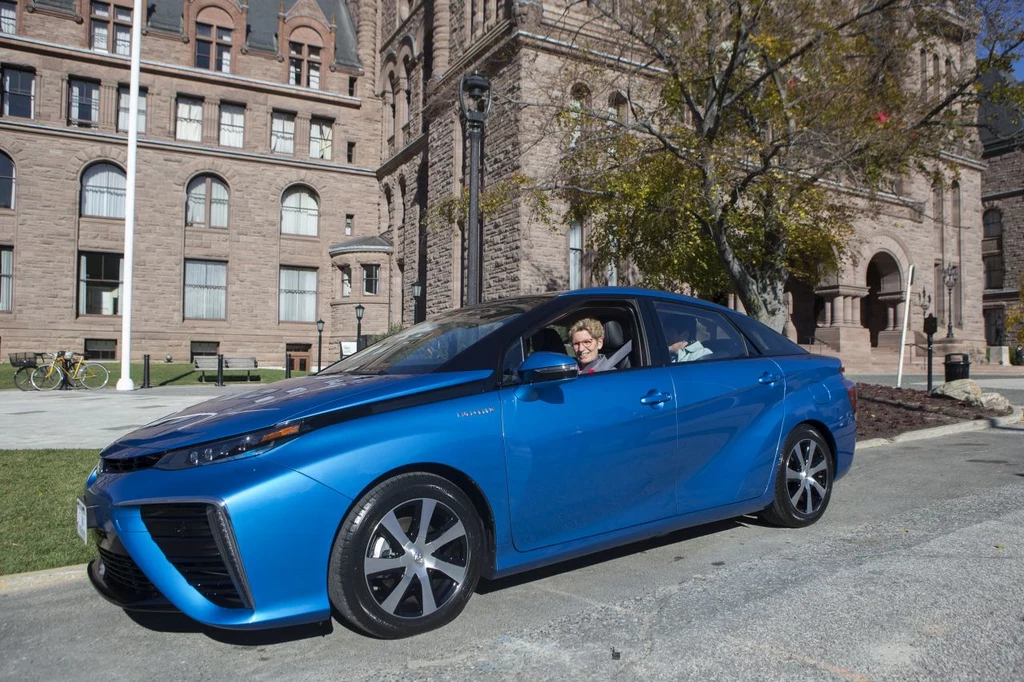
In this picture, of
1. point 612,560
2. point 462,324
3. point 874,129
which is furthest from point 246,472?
point 874,129

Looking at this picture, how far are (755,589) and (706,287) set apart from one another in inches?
435

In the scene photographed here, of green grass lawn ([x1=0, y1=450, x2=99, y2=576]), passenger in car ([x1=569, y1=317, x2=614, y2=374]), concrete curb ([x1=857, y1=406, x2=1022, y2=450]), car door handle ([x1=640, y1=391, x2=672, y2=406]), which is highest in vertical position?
passenger in car ([x1=569, y1=317, x2=614, y2=374])

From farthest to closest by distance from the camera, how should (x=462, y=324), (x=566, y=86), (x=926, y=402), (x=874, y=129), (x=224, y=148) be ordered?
(x=224, y=148) < (x=926, y=402) < (x=566, y=86) < (x=874, y=129) < (x=462, y=324)

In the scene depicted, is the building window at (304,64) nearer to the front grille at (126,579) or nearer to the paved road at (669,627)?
the paved road at (669,627)

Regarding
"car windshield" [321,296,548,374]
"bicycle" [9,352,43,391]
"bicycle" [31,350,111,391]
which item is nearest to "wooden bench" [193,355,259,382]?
"bicycle" [31,350,111,391]

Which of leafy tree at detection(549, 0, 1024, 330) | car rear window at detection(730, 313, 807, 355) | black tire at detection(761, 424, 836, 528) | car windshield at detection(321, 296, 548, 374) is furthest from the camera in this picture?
leafy tree at detection(549, 0, 1024, 330)

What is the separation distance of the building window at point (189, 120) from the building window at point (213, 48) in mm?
1835

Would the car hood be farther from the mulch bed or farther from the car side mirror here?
the mulch bed

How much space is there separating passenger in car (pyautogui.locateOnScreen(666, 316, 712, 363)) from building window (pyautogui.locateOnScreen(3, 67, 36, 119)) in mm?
34766

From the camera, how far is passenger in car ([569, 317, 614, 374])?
458cm

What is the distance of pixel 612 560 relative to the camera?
4.46 metres

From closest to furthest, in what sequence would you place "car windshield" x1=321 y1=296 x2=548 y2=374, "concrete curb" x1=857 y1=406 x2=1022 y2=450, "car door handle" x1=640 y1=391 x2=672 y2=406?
"car windshield" x1=321 y1=296 x2=548 y2=374 < "car door handle" x1=640 y1=391 x2=672 y2=406 < "concrete curb" x1=857 y1=406 x2=1022 y2=450

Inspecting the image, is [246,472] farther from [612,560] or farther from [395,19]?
[395,19]

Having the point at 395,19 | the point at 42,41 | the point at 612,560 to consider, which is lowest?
the point at 612,560
